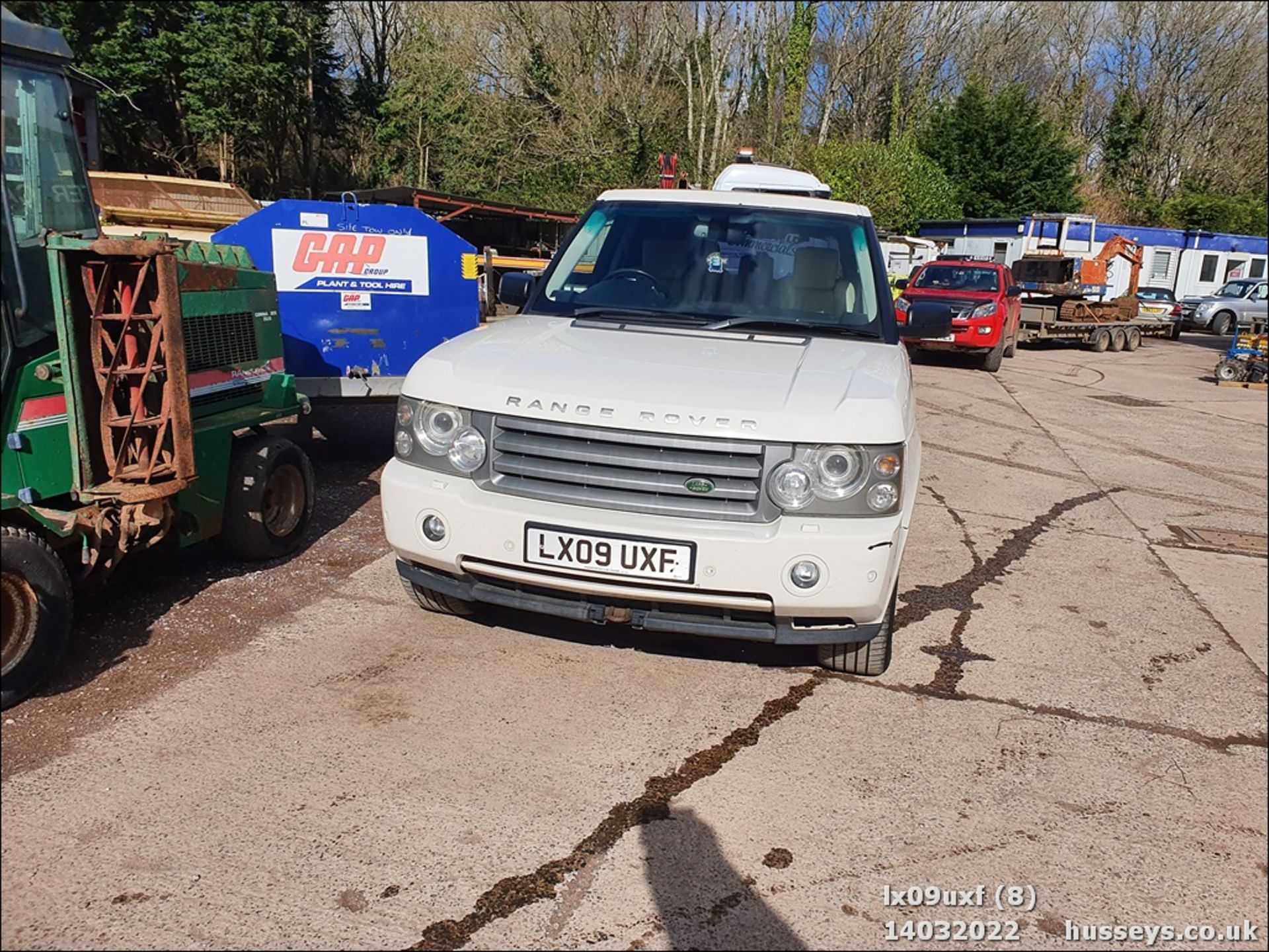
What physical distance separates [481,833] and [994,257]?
33.4m

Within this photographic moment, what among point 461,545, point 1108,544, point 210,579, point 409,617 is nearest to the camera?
point 461,545

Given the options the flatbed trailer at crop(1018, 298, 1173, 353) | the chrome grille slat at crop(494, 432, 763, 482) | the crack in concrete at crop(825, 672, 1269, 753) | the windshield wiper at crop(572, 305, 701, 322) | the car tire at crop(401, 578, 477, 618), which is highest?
the windshield wiper at crop(572, 305, 701, 322)

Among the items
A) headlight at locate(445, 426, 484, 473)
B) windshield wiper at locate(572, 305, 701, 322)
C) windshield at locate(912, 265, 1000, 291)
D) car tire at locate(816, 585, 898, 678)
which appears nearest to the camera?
headlight at locate(445, 426, 484, 473)

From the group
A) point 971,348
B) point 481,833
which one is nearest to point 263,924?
point 481,833

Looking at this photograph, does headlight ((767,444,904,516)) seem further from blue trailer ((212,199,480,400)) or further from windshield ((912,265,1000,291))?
windshield ((912,265,1000,291))

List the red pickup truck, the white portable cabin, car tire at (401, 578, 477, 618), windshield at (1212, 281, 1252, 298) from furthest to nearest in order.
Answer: the white portable cabin → windshield at (1212, 281, 1252, 298) → the red pickup truck → car tire at (401, 578, 477, 618)

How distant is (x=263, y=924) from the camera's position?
2586mm

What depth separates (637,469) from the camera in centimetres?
354

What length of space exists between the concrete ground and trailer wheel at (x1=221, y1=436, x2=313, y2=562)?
172 mm

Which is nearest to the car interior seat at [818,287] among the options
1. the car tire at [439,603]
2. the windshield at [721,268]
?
the windshield at [721,268]

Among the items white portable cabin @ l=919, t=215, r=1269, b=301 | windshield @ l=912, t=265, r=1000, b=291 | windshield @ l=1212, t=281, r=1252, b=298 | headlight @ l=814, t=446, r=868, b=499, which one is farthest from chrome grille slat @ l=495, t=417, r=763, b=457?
windshield @ l=1212, t=281, r=1252, b=298

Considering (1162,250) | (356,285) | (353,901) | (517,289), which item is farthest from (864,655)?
(1162,250)

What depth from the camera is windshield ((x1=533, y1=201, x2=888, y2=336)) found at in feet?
15.8

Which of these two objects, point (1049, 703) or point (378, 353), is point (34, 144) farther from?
point (1049, 703)
